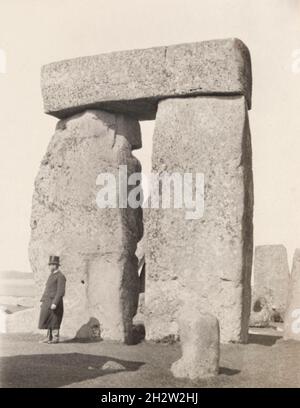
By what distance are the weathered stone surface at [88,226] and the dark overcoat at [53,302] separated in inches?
23.4

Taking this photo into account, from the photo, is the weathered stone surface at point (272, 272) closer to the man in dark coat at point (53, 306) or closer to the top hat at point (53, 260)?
the top hat at point (53, 260)

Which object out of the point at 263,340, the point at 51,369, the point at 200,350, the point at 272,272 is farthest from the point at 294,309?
the point at 272,272

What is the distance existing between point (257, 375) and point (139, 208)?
12.4 feet

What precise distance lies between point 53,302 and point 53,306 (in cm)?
7

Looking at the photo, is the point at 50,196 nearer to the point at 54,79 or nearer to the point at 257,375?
the point at 54,79

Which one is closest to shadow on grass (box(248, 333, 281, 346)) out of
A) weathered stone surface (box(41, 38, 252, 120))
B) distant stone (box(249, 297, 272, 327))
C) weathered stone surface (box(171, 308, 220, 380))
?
weathered stone surface (box(171, 308, 220, 380))

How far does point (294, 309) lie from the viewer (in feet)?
31.4

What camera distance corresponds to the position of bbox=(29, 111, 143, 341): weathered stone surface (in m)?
9.20

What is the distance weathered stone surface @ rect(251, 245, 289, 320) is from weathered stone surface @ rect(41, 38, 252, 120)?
19.2ft

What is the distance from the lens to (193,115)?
359 inches

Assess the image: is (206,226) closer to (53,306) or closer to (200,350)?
(53,306)

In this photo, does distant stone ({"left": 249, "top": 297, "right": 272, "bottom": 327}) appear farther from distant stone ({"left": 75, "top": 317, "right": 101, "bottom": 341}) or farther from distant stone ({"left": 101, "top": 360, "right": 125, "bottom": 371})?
distant stone ({"left": 101, "top": 360, "right": 125, "bottom": 371})

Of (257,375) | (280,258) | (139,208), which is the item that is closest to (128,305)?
(139,208)

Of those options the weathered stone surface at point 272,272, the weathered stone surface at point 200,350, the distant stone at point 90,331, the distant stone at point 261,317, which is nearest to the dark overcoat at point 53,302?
the distant stone at point 90,331
